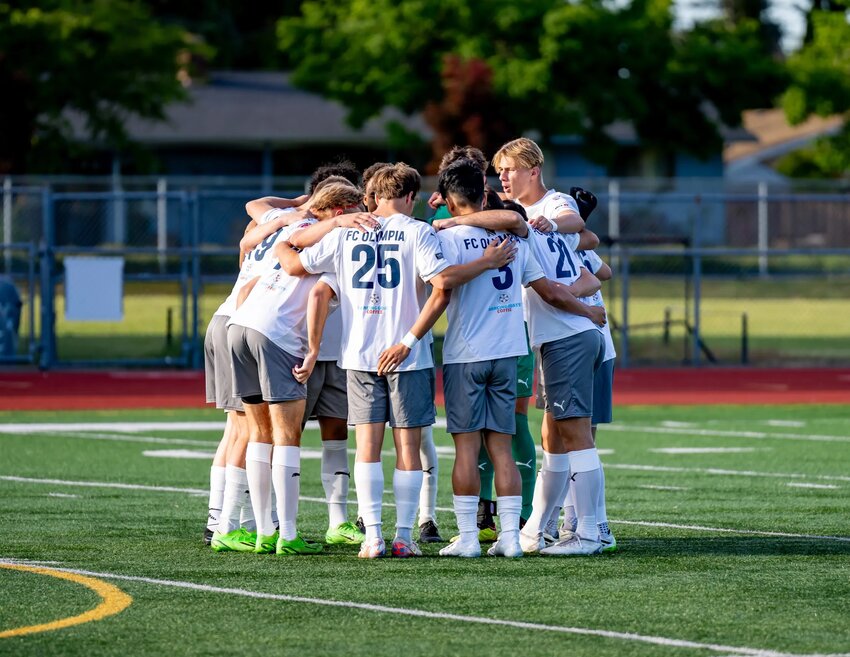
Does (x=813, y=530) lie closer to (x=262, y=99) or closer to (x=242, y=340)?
(x=242, y=340)

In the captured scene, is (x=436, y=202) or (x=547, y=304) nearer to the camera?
(x=547, y=304)

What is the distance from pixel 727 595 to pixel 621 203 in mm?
34024

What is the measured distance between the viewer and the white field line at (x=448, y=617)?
20.2ft

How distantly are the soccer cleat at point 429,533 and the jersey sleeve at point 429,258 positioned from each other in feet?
5.29

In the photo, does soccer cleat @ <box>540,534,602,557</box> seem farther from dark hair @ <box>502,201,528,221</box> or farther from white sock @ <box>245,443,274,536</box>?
dark hair @ <box>502,201,528,221</box>

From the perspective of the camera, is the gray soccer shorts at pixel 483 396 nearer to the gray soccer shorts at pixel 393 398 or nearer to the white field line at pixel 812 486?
the gray soccer shorts at pixel 393 398

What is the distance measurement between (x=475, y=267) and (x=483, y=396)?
68 cm

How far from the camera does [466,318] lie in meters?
8.27

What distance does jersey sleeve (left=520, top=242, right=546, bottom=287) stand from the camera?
834cm

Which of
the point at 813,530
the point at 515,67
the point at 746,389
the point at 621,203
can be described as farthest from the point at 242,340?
the point at 515,67

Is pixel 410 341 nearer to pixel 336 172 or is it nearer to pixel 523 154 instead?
pixel 523 154

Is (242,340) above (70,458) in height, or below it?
above

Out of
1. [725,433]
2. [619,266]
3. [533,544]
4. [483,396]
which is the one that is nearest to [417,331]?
[483,396]

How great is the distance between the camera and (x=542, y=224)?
27.8ft
